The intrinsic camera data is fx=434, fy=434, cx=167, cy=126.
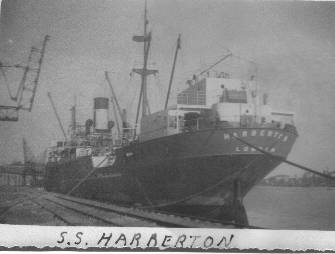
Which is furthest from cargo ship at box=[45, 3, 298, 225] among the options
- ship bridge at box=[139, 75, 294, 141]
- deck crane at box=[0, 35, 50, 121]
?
deck crane at box=[0, 35, 50, 121]

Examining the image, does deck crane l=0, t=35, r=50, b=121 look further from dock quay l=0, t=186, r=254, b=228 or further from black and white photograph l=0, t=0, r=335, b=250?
dock quay l=0, t=186, r=254, b=228

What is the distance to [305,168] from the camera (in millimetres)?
5332

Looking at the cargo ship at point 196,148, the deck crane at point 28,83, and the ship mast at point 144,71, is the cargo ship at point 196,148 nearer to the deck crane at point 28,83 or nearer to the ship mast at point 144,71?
the ship mast at point 144,71

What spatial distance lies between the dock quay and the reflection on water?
359 mm

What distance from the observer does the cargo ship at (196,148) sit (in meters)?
5.63

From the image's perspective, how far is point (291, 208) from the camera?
17.5 ft

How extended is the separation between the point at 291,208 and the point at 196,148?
4.77 feet

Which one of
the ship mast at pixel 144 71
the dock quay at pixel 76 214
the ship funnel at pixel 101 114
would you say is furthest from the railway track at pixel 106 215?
the ship mast at pixel 144 71

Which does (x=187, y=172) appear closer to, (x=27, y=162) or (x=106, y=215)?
(x=106, y=215)

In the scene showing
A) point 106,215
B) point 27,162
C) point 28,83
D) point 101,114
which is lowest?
point 106,215

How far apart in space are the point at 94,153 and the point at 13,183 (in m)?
1.21

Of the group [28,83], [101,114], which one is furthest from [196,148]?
[28,83]

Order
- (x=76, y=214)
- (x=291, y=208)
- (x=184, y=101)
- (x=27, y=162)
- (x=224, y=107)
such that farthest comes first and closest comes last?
(x=184, y=101), (x=224, y=107), (x=27, y=162), (x=291, y=208), (x=76, y=214)

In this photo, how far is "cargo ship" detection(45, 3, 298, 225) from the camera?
563 cm
